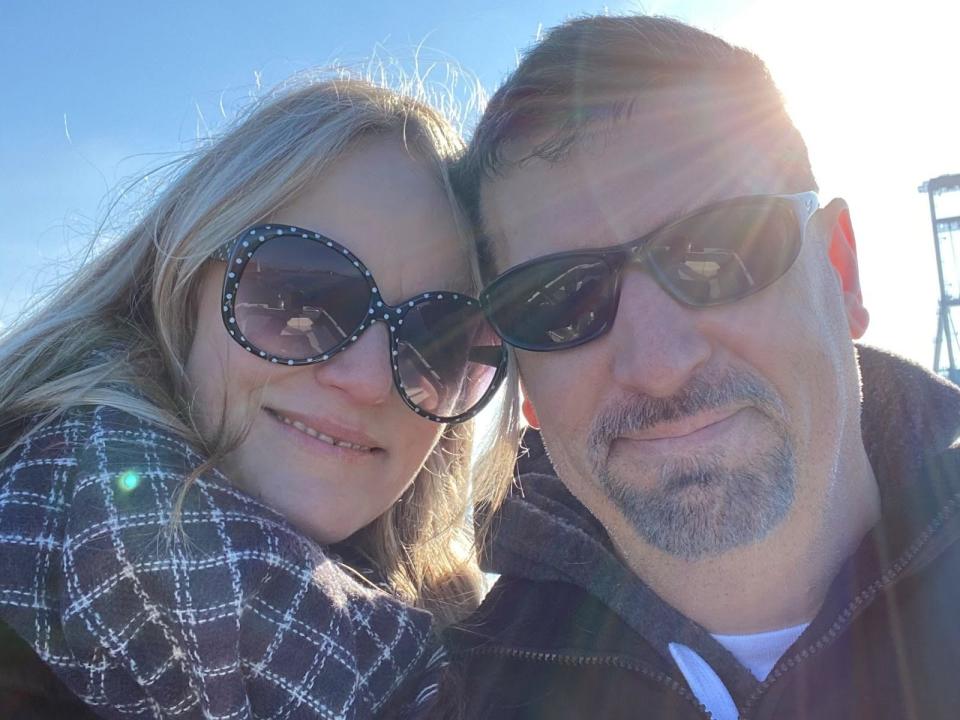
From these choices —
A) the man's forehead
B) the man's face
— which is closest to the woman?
the man's forehead

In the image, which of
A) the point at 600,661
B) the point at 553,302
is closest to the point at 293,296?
the point at 553,302

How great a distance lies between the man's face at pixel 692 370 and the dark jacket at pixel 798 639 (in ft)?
0.45

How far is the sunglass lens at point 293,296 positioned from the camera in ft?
5.64

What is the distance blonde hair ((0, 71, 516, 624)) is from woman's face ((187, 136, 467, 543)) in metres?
0.06

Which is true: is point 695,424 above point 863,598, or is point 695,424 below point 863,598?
above

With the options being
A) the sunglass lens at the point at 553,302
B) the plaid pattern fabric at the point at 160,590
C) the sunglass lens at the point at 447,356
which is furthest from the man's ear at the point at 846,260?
the plaid pattern fabric at the point at 160,590

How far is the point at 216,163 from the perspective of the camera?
1.98 metres

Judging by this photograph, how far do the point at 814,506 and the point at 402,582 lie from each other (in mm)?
1162

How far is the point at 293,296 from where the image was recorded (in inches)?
68.2

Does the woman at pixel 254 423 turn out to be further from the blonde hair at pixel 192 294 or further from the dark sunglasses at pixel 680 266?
the dark sunglasses at pixel 680 266

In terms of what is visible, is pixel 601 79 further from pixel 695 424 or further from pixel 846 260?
pixel 695 424

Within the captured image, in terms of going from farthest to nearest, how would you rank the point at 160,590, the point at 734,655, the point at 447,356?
the point at 447,356 < the point at 734,655 < the point at 160,590

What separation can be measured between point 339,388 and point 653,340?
749 mm

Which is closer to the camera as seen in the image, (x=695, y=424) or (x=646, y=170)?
(x=695, y=424)
